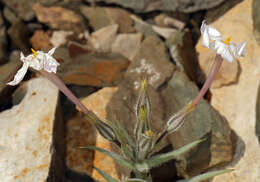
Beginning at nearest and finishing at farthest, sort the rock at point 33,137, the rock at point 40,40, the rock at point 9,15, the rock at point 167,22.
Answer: the rock at point 33,137, the rock at point 167,22, the rock at point 40,40, the rock at point 9,15

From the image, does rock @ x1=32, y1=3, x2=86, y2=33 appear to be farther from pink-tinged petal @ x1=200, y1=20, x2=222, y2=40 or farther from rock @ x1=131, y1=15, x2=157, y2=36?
pink-tinged petal @ x1=200, y1=20, x2=222, y2=40

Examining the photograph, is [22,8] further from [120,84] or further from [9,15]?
[120,84]

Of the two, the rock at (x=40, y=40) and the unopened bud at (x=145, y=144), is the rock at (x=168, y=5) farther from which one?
the unopened bud at (x=145, y=144)

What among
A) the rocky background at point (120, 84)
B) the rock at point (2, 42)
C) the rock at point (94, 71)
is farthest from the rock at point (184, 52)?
the rock at point (2, 42)

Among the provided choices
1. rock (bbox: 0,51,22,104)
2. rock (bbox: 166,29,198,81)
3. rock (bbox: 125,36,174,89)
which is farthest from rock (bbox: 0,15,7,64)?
rock (bbox: 166,29,198,81)

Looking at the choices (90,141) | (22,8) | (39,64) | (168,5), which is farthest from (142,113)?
(22,8)

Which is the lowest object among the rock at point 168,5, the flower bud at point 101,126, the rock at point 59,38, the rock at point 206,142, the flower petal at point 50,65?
the rock at point 206,142

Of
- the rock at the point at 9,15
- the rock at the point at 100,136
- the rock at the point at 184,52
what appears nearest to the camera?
the rock at the point at 100,136
